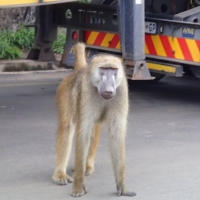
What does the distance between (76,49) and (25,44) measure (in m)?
9.01

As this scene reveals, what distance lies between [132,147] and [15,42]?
27.4 feet

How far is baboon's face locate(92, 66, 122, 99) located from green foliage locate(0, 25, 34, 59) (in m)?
9.00

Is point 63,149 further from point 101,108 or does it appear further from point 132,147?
point 132,147

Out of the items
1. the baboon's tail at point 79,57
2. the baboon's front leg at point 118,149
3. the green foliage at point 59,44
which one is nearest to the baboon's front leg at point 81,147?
the baboon's front leg at point 118,149

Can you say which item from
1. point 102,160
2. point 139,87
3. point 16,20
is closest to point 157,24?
point 139,87

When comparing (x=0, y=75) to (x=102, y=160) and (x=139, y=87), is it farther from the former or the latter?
(x=102, y=160)

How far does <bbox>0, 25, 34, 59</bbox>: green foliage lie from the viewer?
14.2 metres

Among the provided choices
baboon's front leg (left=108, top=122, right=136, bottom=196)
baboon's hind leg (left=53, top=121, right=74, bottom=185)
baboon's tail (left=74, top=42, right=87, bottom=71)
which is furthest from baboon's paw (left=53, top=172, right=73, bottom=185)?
baboon's tail (left=74, top=42, right=87, bottom=71)

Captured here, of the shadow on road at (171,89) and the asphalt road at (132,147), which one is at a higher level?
the asphalt road at (132,147)

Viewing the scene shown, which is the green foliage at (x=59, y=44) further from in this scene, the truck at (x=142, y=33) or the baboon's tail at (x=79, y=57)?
the baboon's tail at (x=79, y=57)

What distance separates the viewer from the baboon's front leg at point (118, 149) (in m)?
5.55

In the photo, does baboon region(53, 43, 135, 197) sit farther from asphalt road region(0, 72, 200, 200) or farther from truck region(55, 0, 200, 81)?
truck region(55, 0, 200, 81)

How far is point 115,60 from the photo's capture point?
533 cm

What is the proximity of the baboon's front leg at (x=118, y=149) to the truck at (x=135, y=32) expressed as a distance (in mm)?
3267
